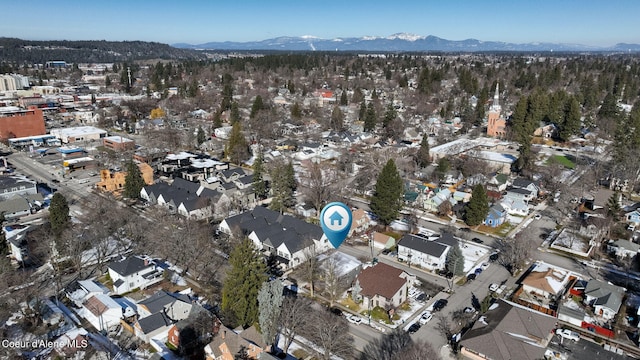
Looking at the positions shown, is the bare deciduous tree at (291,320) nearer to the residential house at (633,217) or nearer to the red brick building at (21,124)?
the residential house at (633,217)

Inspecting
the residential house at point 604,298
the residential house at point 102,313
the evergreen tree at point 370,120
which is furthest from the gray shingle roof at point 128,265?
the evergreen tree at point 370,120

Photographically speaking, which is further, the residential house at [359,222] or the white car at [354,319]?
the residential house at [359,222]

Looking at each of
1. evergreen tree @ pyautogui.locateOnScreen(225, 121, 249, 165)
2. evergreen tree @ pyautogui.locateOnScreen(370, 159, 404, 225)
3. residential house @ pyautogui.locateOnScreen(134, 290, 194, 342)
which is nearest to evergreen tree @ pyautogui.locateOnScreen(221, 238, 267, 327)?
residential house @ pyautogui.locateOnScreen(134, 290, 194, 342)

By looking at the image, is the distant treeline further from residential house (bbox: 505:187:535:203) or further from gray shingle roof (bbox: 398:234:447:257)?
residential house (bbox: 505:187:535:203)

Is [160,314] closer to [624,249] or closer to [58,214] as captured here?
[58,214]

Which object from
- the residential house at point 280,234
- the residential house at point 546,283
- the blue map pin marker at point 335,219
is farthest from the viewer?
the residential house at point 280,234

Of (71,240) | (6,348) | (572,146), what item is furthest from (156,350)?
(572,146)

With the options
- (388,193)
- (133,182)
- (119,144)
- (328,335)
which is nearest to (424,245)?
(388,193)
